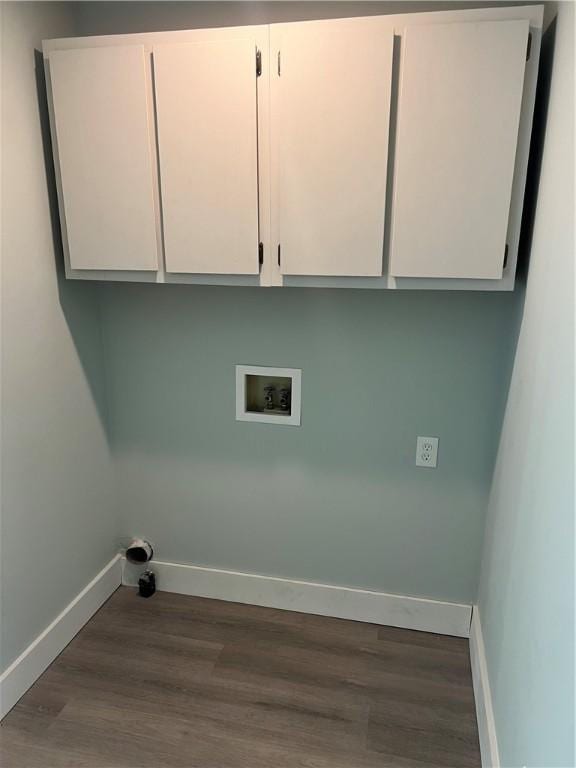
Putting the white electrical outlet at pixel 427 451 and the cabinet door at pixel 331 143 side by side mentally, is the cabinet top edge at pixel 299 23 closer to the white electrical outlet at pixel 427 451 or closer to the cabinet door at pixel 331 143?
the cabinet door at pixel 331 143

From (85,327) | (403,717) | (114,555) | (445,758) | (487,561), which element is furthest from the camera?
(114,555)

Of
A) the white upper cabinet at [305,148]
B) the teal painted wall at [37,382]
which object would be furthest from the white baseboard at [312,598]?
the white upper cabinet at [305,148]

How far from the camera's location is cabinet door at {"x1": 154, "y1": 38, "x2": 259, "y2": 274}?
1.52m

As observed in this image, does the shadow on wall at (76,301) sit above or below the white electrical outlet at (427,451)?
above

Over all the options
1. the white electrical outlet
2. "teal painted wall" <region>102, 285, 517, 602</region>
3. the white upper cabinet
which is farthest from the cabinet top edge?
the white electrical outlet

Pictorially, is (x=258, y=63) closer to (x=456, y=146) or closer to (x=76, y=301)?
(x=456, y=146)

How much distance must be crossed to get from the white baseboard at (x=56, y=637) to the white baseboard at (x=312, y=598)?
0.11 meters

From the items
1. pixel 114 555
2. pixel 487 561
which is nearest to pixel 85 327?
pixel 114 555

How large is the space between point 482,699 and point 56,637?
1501mm

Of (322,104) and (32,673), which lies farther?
(32,673)

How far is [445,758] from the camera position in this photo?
161 cm

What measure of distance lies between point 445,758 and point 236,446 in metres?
1.24

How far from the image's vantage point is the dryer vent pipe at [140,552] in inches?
91.0

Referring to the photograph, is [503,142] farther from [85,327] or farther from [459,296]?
[85,327]
